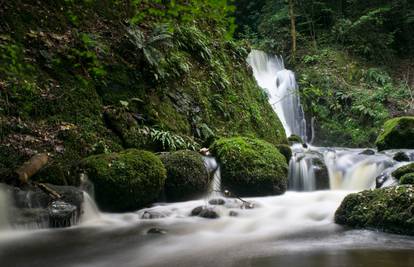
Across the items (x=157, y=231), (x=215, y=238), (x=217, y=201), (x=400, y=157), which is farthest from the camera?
(x=400, y=157)

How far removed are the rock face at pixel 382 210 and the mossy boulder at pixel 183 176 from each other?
106 inches

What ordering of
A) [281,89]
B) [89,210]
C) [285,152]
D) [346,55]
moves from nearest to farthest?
[89,210]
[285,152]
[281,89]
[346,55]

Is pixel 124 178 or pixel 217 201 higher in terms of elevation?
pixel 124 178

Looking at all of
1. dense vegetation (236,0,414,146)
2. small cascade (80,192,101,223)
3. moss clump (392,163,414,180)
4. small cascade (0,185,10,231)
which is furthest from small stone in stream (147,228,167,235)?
dense vegetation (236,0,414,146)

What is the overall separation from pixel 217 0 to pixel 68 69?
21.1ft

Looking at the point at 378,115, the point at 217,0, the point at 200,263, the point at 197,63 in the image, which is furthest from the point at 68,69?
the point at 378,115

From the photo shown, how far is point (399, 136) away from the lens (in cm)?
1212

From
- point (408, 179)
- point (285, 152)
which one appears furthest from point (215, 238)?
point (285, 152)

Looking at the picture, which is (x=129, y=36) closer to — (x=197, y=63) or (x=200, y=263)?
(x=197, y=63)

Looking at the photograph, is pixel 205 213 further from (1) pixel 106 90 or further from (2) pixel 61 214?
(1) pixel 106 90

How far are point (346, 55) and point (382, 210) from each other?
49.7 ft

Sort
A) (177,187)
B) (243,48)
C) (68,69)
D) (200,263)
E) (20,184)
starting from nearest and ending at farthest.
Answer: (200,263), (20,184), (177,187), (68,69), (243,48)

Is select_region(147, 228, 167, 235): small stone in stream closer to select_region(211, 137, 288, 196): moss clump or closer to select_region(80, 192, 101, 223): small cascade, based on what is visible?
select_region(80, 192, 101, 223): small cascade

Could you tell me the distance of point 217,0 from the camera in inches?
122
